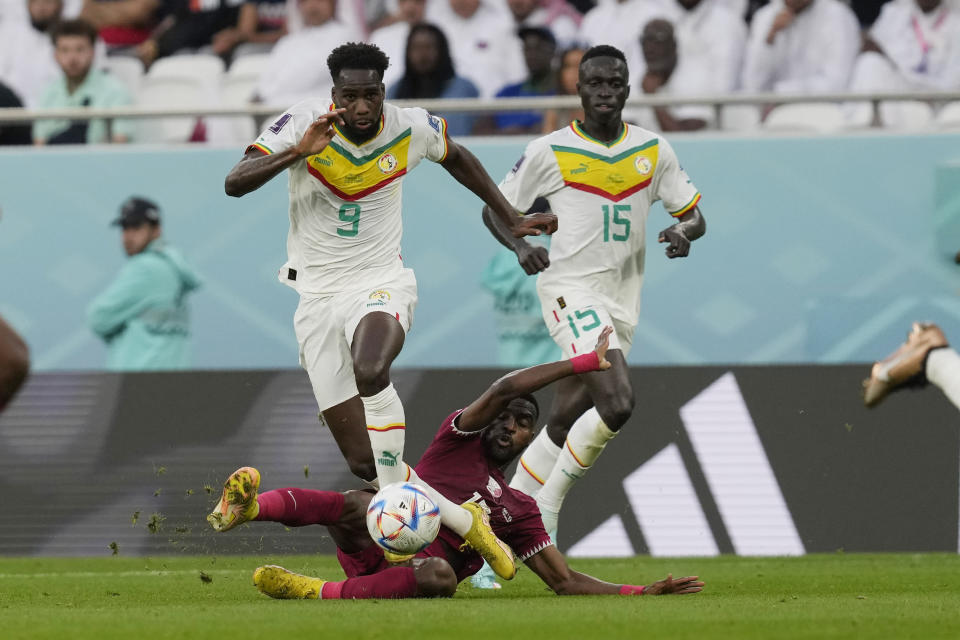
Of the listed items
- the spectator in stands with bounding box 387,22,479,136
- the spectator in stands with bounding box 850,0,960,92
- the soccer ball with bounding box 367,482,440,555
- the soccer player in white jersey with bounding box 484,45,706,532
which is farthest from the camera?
the spectator in stands with bounding box 850,0,960,92

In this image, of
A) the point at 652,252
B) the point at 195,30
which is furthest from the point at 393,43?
the point at 652,252

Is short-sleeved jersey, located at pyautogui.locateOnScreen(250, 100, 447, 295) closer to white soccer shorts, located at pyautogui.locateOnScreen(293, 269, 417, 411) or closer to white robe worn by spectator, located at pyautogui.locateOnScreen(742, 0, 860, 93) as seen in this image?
white soccer shorts, located at pyautogui.locateOnScreen(293, 269, 417, 411)

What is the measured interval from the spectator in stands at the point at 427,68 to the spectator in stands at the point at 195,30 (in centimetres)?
230

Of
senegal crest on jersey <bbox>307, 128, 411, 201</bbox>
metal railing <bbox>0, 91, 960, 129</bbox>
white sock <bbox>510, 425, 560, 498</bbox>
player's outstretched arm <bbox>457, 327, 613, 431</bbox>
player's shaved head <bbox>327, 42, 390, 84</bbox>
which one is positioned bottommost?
white sock <bbox>510, 425, 560, 498</bbox>

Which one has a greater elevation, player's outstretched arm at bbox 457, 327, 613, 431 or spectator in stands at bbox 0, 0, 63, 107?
spectator in stands at bbox 0, 0, 63, 107

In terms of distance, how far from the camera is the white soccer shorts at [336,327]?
27.3 ft

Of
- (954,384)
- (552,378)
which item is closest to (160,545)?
(552,378)

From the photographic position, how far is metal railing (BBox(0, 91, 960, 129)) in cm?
1292

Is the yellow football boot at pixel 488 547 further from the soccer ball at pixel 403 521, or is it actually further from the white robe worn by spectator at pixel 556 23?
the white robe worn by spectator at pixel 556 23

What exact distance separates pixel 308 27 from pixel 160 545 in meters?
5.41

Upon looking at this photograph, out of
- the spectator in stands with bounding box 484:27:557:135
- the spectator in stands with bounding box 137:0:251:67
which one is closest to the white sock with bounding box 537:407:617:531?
the spectator in stands with bounding box 484:27:557:135

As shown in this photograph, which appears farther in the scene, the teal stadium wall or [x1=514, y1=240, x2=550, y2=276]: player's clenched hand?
the teal stadium wall

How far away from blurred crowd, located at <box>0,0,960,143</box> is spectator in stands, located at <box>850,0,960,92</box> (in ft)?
0.04

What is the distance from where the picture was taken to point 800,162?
1340cm
